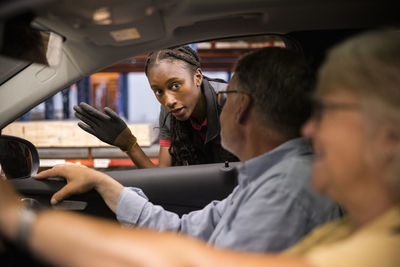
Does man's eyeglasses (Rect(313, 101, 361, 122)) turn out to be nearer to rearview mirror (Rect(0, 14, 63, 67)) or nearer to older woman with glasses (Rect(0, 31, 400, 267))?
older woman with glasses (Rect(0, 31, 400, 267))

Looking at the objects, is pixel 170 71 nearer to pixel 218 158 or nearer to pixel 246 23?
pixel 218 158

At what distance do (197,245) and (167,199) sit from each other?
1.09 m

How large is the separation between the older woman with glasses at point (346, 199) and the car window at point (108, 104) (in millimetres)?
938

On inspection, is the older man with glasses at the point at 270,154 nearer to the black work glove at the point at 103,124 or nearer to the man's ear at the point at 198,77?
the man's ear at the point at 198,77

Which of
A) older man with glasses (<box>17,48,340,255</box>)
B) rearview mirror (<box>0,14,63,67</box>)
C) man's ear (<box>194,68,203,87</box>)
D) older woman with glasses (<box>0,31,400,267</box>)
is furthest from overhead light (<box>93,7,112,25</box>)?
man's ear (<box>194,68,203,87</box>)

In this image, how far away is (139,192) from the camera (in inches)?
58.7

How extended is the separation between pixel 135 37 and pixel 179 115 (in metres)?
0.79

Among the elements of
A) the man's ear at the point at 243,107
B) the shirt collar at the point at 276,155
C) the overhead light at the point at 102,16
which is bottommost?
the shirt collar at the point at 276,155

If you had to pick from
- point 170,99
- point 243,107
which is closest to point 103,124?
point 170,99

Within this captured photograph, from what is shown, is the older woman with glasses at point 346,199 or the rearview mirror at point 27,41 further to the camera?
the rearview mirror at point 27,41

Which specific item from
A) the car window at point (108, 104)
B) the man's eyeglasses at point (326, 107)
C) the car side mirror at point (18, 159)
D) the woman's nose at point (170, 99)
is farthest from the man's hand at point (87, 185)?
the man's eyeglasses at point (326, 107)

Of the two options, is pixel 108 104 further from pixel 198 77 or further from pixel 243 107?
pixel 243 107

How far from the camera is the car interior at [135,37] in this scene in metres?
0.95

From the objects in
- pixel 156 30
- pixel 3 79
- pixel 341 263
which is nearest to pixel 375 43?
pixel 341 263
